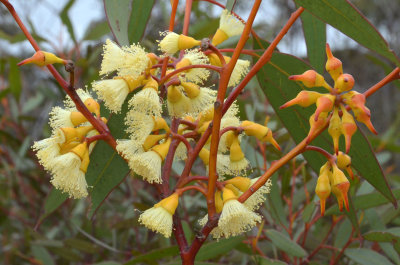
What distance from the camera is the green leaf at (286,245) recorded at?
1000 millimetres

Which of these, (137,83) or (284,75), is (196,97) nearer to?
(137,83)

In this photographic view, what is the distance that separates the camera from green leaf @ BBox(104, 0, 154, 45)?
2.92ft

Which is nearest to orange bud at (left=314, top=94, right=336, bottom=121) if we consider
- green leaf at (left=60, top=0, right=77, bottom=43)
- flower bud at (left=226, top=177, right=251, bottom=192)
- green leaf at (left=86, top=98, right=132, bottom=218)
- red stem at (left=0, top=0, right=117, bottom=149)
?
flower bud at (left=226, top=177, right=251, bottom=192)

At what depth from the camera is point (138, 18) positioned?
0.98 m

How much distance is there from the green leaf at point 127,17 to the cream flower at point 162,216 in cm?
34

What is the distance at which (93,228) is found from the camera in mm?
1598

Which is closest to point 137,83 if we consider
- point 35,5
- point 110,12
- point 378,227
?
point 110,12

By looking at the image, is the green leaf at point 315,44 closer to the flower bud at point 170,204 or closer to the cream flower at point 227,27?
the cream flower at point 227,27

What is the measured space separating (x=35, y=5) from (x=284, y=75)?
3.71 m

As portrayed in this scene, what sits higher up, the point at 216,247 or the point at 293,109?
the point at 293,109

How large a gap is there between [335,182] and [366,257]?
489 mm

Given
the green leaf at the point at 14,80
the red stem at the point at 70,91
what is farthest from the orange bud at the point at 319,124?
the green leaf at the point at 14,80

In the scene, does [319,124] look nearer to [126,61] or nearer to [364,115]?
[364,115]

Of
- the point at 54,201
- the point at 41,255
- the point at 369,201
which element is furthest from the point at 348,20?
the point at 41,255
